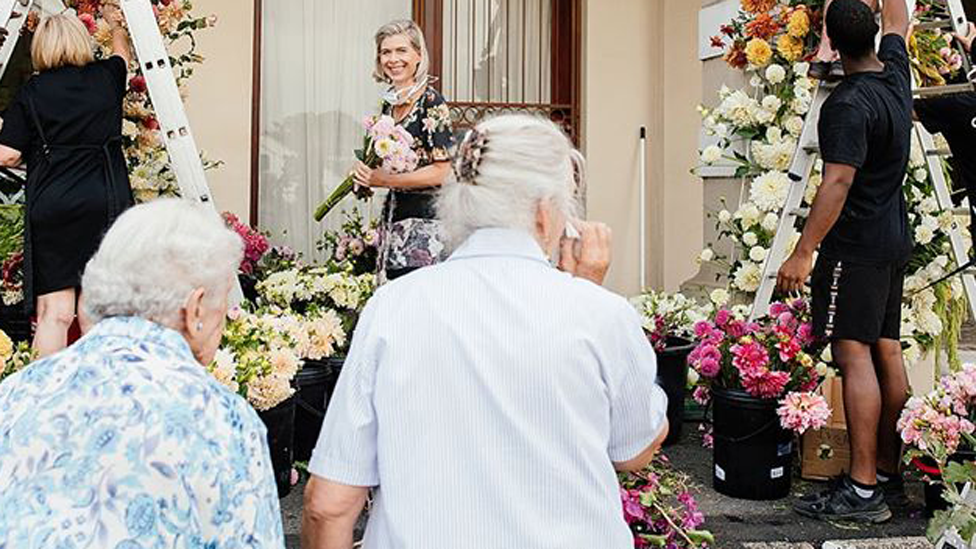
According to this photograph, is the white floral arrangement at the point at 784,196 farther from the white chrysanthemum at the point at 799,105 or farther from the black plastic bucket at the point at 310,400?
the black plastic bucket at the point at 310,400

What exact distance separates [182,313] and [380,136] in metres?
2.73

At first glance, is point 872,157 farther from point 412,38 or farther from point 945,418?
point 412,38

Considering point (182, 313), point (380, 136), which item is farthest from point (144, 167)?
point (182, 313)

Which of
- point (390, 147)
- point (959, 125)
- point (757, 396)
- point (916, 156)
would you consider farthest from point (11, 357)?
point (916, 156)

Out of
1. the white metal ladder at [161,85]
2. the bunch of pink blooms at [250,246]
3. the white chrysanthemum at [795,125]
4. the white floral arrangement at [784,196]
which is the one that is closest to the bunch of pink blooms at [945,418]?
the white floral arrangement at [784,196]

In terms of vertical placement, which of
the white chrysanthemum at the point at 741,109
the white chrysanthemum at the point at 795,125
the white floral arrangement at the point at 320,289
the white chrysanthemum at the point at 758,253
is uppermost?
the white chrysanthemum at the point at 741,109

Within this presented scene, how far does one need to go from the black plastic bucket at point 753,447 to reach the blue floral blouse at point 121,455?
3.19 m

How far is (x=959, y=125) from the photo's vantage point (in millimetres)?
4301

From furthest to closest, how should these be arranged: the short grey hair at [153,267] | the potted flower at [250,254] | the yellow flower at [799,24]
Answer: the potted flower at [250,254], the yellow flower at [799,24], the short grey hair at [153,267]

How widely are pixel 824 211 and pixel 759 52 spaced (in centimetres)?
147

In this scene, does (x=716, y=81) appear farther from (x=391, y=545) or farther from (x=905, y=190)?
(x=391, y=545)

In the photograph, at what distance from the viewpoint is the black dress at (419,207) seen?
4.64 metres

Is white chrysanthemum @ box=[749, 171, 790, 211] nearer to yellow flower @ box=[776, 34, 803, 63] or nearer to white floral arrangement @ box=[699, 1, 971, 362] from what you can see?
white floral arrangement @ box=[699, 1, 971, 362]

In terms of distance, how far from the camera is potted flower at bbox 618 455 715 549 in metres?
2.90
